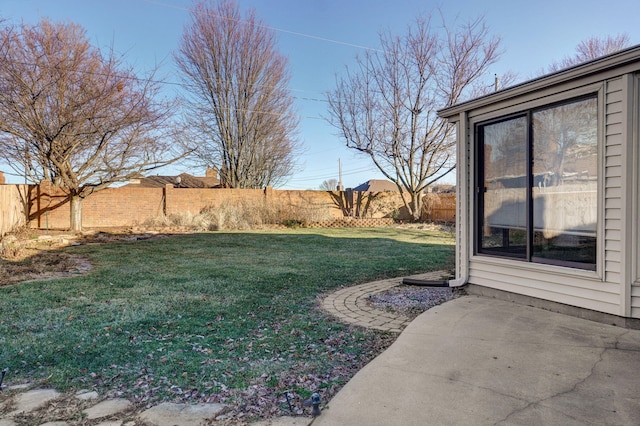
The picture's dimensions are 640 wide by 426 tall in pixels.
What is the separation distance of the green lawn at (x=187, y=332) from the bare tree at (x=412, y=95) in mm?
12126

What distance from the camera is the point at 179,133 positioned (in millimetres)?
13297

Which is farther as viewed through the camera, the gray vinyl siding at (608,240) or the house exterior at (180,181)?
the house exterior at (180,181)

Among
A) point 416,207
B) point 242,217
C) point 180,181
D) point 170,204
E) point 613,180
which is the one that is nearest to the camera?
point 613,180

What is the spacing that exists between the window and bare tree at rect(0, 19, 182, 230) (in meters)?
10.6

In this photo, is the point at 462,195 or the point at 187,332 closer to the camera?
the point at 187,332

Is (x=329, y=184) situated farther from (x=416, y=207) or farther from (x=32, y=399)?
(x=32, y=399)

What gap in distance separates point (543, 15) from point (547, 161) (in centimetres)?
795

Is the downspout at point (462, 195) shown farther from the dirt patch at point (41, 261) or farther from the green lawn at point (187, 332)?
the dirt patch at point (41, 261)

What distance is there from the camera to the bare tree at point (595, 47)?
15234 mm

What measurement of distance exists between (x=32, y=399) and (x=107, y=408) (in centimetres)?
46

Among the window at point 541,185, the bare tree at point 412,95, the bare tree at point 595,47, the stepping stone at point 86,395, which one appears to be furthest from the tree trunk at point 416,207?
the stepping stone at point 86,395

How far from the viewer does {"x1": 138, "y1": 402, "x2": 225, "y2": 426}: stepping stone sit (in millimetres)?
1751

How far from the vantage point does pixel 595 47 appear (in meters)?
16.1

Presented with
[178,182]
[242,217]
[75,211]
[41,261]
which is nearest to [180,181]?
[178,182]
